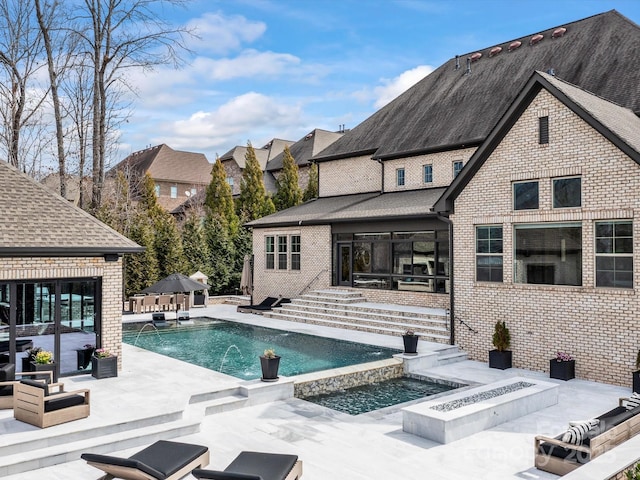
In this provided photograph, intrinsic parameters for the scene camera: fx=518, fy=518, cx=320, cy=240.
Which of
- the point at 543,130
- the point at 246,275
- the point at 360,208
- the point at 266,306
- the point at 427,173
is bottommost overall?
the point at 266,306

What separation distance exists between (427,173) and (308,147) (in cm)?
2435

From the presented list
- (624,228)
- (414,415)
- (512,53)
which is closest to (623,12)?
(512,53)

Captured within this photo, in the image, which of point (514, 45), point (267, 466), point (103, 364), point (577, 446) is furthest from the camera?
point (514, 45)

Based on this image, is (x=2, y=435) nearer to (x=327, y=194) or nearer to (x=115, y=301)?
(x=115, y=301)

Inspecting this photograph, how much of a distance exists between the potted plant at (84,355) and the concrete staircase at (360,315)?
29.8ft

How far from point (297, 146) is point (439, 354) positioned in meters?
35.9

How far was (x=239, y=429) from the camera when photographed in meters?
8.48

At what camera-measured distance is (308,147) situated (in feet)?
147

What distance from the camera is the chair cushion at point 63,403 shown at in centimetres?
776

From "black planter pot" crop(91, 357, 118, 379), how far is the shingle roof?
7.38ft

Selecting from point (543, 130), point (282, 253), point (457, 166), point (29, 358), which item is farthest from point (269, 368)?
point (282, 253)

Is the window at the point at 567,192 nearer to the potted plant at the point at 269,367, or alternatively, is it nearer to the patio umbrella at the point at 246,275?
the potted plant at the point at 269,367

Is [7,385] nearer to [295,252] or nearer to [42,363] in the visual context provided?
[42,363]

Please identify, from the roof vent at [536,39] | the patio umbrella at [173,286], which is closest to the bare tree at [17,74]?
the patio umbrella at [173,286]
